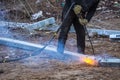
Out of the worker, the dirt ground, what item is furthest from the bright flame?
the worker

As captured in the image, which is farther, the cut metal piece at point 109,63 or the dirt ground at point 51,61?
the cut metal piece at point 109,63

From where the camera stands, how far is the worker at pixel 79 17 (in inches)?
289

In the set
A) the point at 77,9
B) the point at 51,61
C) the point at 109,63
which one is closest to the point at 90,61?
the point at 109,63

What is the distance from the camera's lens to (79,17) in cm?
739

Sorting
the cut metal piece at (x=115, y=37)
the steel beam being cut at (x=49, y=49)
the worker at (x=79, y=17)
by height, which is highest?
the worker at (x=79, y=17)

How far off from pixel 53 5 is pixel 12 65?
7.58 m

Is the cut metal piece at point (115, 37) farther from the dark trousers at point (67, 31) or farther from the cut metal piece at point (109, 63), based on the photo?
the cut metal piece at point (109, 63)

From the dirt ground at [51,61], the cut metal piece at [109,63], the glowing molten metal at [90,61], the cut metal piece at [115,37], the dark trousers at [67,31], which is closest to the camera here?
the dirt ground at [51,61]

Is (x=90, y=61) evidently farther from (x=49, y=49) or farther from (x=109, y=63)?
(x=49, y=49)

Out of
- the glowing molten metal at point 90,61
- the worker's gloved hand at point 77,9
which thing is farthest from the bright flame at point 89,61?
the worker's gloved hand at point 77,9

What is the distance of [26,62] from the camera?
7414mm

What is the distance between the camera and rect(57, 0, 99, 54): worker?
289 inches

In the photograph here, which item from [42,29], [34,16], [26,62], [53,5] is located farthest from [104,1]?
[26,62]

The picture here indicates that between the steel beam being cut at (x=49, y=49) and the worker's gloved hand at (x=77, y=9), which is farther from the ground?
the worker's gloved hand at (x=77, y=9)
